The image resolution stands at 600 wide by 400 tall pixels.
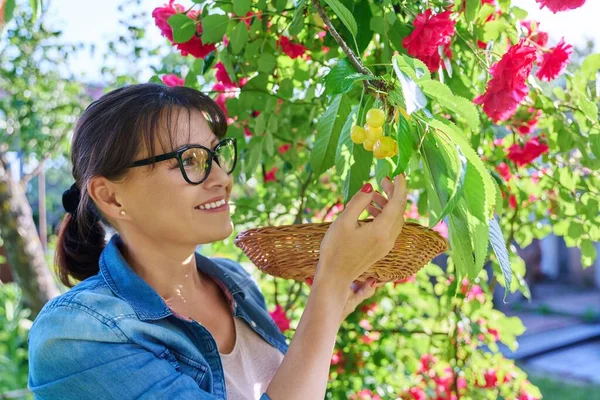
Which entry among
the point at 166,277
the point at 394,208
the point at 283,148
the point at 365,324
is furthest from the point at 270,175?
the point at 394,208

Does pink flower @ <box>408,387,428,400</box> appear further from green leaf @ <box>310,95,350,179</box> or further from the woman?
green leaf @ <box>310,95,350,179</box>

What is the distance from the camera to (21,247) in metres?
3.07

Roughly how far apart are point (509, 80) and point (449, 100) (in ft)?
1.45

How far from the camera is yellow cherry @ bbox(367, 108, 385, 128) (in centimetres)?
A: 90

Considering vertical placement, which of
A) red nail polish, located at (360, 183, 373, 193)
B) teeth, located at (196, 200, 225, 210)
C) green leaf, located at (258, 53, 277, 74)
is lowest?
teeth, located at (196, 200, 225, 210)

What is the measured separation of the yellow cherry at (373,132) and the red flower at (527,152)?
903 millimetres

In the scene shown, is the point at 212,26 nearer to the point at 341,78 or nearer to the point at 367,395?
the point at 341,78

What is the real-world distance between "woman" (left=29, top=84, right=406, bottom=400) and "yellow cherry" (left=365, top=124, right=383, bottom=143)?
16 cm

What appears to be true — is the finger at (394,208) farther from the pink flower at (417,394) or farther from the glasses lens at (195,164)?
the pink flower at (417,394)

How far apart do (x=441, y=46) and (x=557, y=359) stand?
4986 mm

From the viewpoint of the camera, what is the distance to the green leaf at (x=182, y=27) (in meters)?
1.43

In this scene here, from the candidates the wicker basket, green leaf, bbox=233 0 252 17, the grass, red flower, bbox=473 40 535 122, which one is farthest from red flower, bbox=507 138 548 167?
the grass

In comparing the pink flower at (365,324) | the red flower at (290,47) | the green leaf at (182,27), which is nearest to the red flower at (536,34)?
the red flower at (290,47)

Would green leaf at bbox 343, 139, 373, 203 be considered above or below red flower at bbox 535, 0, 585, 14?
below
